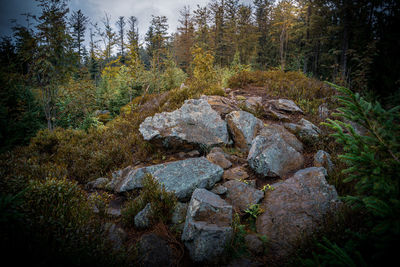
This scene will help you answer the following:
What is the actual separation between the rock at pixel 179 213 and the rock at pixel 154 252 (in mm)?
432

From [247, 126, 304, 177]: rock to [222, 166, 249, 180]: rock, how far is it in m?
0.28

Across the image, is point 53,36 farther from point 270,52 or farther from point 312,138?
point 270,52

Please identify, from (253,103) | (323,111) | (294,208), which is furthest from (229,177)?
(323,111)

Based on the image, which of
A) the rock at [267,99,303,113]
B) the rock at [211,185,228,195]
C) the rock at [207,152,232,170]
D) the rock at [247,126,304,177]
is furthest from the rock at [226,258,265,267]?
the rock at [267,99,303,113]

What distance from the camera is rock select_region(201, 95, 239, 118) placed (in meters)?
5.96

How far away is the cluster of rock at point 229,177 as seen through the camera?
8.50 ft

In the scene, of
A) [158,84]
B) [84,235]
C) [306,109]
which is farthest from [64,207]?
[158,84]

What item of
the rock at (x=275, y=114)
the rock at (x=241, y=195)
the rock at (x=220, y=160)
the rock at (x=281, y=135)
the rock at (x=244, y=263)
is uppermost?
the rock at (x=275, y=114)

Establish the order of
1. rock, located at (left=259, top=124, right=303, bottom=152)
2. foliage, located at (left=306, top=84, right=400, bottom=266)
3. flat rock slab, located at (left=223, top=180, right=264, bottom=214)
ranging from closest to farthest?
foliage, located at (left=306, top=84, right=400, bottom=266)
flat rock slab, located at (left=223, top=180, right=264, bottom=214)
rock, located at (left=259, top=124, right=303, bottom=152)

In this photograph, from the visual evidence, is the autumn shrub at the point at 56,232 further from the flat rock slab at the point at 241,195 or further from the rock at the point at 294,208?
the rock at the point at 294,208

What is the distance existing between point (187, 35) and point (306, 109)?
24.8m

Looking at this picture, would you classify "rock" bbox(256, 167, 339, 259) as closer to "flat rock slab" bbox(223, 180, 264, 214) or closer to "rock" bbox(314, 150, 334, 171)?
→ "flat rock slab" bbox(223, 180, 264, 214)

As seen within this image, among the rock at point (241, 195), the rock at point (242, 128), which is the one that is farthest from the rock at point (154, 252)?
the rock at point (242, 128)

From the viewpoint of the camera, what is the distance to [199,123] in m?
5.21
